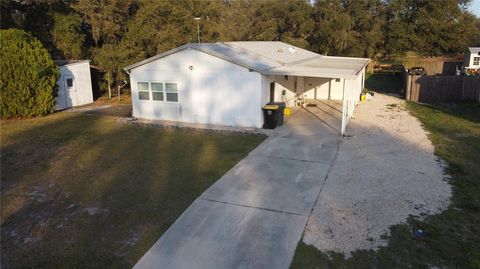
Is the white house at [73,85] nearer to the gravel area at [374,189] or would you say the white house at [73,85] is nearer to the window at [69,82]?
the window at [69,82]

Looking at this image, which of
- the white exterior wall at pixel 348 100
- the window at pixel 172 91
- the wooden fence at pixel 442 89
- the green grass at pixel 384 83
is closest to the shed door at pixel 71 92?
the window at pixel 172 91

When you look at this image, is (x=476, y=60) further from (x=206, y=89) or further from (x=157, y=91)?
(x=157, y=91)

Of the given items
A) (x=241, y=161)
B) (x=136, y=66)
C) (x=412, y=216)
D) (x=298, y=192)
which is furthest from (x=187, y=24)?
(x=412, y=216)

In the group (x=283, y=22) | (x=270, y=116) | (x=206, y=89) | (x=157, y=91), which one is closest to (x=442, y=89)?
(x=270, y=116)

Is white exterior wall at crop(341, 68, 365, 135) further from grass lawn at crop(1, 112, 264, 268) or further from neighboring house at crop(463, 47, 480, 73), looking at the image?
neighboring house at crop(463, 47, 480, 73)

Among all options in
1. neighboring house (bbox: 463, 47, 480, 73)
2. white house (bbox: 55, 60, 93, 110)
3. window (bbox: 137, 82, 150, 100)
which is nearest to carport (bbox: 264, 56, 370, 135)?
window (bbox: 137, 82, 150, 100)

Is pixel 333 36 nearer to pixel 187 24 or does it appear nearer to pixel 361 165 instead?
pixel 187 24
